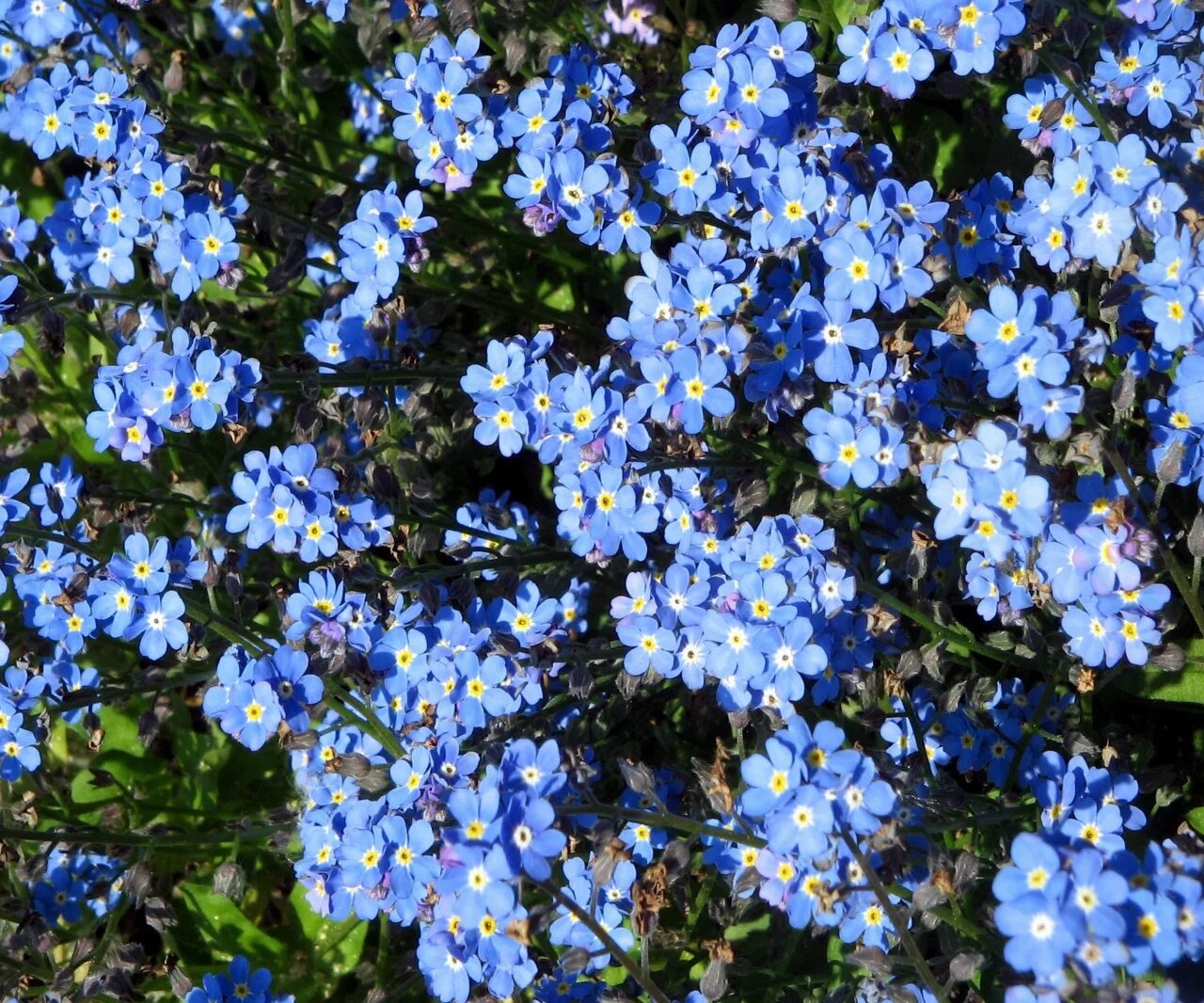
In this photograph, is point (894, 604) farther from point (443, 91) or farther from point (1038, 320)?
point (443, 91)

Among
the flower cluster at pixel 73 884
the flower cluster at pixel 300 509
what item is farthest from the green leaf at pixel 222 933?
the flower cluster at pixel 300 509

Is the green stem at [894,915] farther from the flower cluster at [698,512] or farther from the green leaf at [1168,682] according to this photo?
the green leaf at [1168,682]

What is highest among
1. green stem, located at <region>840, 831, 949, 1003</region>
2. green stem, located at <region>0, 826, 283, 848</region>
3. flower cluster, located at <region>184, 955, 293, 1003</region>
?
green stem, located at <region>0, 826, 283, 848</region>

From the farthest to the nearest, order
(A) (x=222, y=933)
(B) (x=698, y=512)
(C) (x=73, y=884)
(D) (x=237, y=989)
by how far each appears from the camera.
A: (A) (x=222, y=933)
(C) (x=73, y=884)
(D) (x=237, y=989)
(B) (x=698, y=512)

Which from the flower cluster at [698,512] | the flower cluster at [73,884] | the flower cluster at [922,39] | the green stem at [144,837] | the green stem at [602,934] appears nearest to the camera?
the green stem at [602,934]

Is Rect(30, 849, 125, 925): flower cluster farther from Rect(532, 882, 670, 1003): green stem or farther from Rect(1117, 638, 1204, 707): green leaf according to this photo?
Rect(1117, 638, 1204, 707): green leaf

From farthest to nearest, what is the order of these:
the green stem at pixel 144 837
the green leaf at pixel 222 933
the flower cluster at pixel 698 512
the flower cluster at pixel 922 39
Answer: the green leaf at pixel 222 933 < the green stem at pixel 144 837 < the flower cluster at pixel 922 39 < the flower cluster at pixel 698 512

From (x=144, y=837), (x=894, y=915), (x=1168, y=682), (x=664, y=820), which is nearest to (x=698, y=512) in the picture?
(x=664, y=820)

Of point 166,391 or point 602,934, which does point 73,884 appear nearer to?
point 166,391

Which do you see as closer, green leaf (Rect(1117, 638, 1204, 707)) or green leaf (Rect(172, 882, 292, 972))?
→ green leaf (Rect(1117, 638, 1204, 707))

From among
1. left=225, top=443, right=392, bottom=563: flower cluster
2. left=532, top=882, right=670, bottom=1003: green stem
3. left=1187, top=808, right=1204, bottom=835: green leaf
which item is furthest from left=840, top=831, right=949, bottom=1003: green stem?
left=225, top=443, right=392, bottom=563: flower cluster

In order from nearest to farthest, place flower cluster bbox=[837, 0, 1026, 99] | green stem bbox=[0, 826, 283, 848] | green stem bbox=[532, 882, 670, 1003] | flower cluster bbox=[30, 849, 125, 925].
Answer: green stem bbox=[532, 882, 670, 1003] → flower cluster bbox=[837, 0, 1026, 99] → green stem bbox=[0, 826, 283, 848] → flower cluster bbox=[30, 849, 125, 925]
